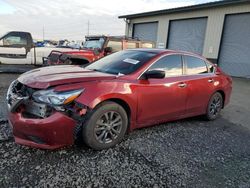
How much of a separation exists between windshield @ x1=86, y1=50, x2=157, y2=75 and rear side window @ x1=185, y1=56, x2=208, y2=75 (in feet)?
2.93

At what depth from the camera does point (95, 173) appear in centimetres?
277

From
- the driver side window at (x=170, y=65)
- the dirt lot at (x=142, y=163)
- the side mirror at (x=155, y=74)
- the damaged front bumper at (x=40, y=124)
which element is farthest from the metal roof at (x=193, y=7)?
the damaged front bumper at (x=40, y=124)

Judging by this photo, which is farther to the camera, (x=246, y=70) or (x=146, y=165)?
(x=246, y=70)

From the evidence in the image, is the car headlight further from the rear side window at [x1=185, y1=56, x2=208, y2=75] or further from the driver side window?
the rear side window at [x1=185, y1=56, x2=208, y2=75]

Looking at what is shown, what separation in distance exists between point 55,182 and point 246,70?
14.0 metres

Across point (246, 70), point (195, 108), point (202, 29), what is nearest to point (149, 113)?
point (195, 108)

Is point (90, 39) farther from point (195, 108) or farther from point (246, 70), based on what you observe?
point (246, 70)

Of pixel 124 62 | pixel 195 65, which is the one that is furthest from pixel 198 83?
pixel 124 62

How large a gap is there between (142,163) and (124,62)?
1.81m

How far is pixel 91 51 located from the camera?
8914mm

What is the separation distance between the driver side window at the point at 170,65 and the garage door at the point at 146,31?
1554cm

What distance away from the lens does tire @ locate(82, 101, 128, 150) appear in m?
3.11

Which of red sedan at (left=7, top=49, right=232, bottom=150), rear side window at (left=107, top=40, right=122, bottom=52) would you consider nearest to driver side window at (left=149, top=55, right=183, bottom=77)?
red sedan at (left=7, top=49, right=232, bottom=150)

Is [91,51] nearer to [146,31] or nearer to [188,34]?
[188,34]
